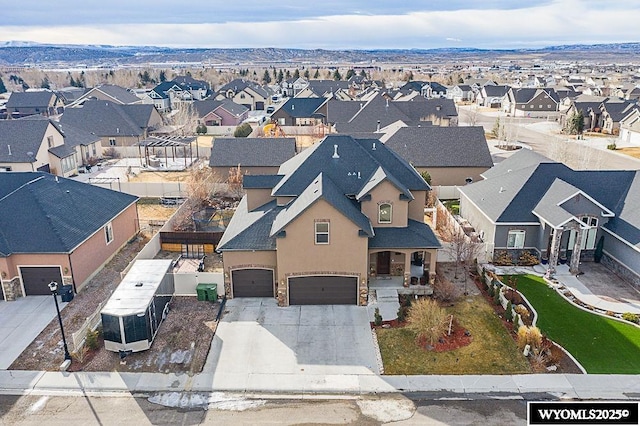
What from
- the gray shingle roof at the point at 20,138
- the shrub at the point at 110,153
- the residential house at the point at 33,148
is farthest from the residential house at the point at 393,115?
the gray shingle roof at the point at 20,138

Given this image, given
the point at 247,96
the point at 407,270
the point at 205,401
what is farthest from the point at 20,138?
the point at 247,96

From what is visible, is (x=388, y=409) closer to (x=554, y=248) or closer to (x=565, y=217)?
(x=554, y=248)

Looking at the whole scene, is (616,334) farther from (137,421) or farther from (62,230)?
(62,230)

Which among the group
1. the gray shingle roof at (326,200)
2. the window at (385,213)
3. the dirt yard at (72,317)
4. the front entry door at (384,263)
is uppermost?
the gray shingle roof at (326,200)

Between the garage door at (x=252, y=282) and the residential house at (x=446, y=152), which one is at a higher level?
the residential house at (x=446, y=152)

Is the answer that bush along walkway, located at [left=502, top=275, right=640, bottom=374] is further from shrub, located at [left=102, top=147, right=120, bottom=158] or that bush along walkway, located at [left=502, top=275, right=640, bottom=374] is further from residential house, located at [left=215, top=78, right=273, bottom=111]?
residential house, located at [left=215, top=78, right=273, bottom=111]

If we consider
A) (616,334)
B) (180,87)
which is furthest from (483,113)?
(616,334)

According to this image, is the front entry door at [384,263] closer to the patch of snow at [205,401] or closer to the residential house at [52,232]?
the patch of snow at [205,401]
